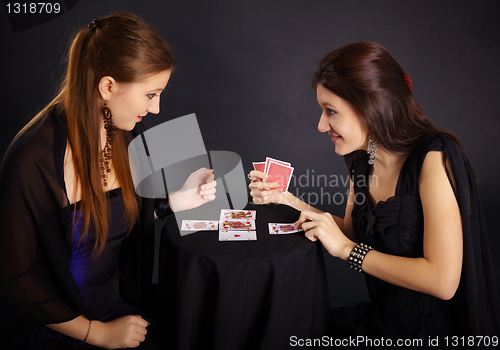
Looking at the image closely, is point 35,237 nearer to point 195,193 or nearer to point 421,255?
point 195,193

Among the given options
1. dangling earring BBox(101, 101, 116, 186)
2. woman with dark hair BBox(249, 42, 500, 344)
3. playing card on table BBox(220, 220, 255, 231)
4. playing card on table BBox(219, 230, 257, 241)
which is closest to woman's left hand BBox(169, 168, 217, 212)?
playing card on table BBox(220, 220, 255, 231)

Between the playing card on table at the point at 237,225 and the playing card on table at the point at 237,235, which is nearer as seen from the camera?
the playing card on table at the point at 237,235

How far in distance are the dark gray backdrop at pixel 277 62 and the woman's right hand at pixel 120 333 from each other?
7.15ft

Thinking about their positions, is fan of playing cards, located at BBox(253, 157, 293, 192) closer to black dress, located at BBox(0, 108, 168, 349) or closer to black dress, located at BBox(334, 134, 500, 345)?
black dress, located at BBox(334, 134, 500, 345)

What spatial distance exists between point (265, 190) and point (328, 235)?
0.59 metres

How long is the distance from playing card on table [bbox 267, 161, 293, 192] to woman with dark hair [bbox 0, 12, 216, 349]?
0.84 m

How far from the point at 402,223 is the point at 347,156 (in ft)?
2.00

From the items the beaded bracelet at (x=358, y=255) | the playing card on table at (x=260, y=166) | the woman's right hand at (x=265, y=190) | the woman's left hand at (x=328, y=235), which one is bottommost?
the beaded bracelet at (x=358, y=255)

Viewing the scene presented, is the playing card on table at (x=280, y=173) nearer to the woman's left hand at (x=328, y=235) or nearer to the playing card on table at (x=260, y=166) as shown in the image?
the playing card on table at (x=260, y=166)

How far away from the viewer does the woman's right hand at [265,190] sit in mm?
2230

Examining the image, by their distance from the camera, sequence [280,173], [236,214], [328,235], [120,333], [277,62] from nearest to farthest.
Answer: [120,333], [328,235], [236,214], [280,173], [277,62]

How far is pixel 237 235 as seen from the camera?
1.87 meters

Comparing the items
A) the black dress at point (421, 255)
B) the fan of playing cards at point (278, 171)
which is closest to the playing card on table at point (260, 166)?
the fan of playing cards at point (278, 171)

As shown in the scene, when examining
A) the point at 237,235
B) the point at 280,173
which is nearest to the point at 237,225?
the point at 237,235
